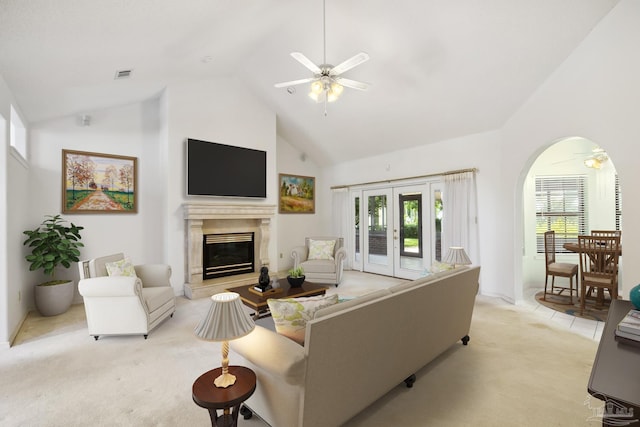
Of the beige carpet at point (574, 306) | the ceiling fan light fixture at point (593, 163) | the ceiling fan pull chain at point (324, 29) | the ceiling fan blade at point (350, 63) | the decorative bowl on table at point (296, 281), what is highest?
the ceiling fan pull chain at point (324, 29)

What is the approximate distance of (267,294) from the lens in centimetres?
373

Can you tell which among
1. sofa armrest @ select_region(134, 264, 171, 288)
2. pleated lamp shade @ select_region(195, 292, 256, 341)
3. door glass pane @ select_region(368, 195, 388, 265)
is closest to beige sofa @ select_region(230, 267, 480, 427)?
pleated lamp shade @ select_region(195, 292, 256, 341)

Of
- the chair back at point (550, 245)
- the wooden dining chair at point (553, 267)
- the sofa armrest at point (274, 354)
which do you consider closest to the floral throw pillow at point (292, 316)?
the sofa armrest at point (274, 354)

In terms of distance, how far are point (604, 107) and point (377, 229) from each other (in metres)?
4.48

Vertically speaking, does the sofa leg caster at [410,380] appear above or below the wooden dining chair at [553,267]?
below

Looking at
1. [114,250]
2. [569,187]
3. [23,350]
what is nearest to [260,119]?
[114,250]

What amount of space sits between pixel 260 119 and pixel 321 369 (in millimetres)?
5653

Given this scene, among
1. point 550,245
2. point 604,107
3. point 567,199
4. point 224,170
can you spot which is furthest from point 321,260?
point 567,199

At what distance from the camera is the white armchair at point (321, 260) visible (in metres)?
5.82

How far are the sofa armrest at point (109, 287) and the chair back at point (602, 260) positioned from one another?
568 cm

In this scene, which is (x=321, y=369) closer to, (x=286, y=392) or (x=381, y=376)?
(x=286, y=392)

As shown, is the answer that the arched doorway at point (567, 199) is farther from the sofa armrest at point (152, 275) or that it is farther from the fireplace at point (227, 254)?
the sofa armrest at point (152, 275)

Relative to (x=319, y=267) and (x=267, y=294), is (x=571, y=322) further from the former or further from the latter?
(x=267, y=294)

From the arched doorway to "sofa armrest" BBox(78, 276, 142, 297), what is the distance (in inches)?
245
